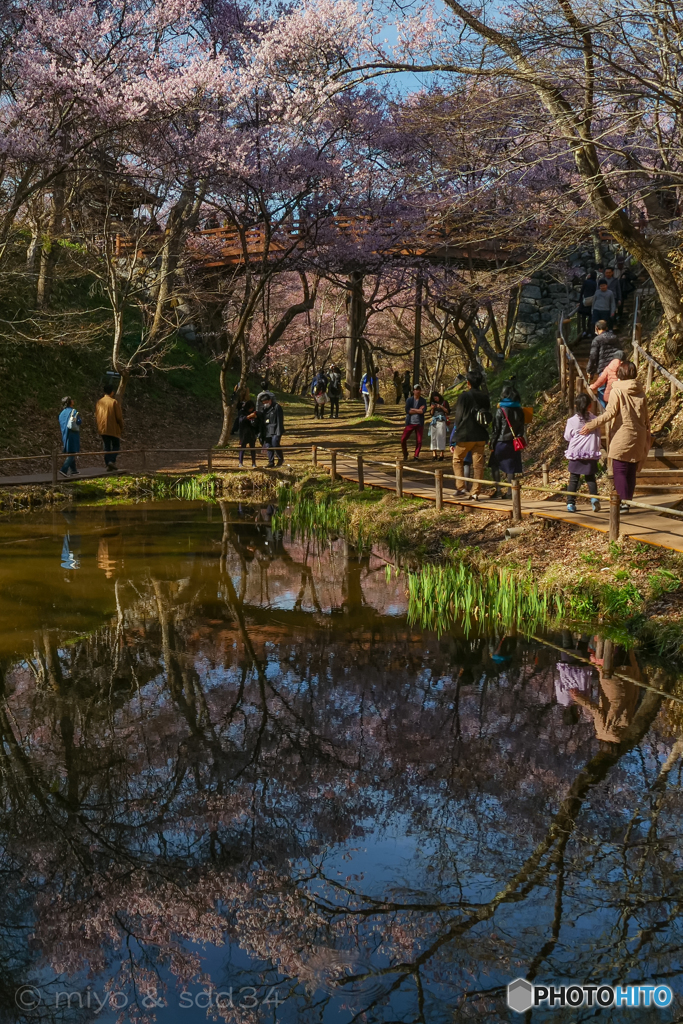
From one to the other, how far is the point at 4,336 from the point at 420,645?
55.5 ft

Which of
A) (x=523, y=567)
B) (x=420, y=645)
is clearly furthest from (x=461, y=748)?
(x=523, y=567)

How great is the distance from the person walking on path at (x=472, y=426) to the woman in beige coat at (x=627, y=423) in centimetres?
312

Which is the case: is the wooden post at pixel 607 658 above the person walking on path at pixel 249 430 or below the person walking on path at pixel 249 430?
below

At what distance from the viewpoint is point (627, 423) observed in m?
9.99

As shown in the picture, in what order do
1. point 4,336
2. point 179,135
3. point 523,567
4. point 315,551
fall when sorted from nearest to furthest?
point 523,567 → point 315,551 → point 179,135 → point 4,336

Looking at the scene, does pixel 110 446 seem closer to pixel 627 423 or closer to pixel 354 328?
pixel 627 423

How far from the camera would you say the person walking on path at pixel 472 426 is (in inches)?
525

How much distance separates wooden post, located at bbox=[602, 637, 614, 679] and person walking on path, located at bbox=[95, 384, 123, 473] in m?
11.7

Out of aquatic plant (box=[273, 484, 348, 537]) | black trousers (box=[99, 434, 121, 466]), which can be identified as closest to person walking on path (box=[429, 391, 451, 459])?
aquatic plant (box=[273, 484, 348, 537])

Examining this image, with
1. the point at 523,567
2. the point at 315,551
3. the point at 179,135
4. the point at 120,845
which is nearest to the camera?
the point at 120,845

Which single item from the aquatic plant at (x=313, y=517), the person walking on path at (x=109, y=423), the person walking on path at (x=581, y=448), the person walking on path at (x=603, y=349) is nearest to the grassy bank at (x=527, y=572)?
the aquatic plant at (x=313, y=517)

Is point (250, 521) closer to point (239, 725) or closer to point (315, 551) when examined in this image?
point (315, 551)

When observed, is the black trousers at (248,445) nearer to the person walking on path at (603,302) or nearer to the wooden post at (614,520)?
the person walking on path at (603,302)

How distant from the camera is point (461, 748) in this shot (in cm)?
646
